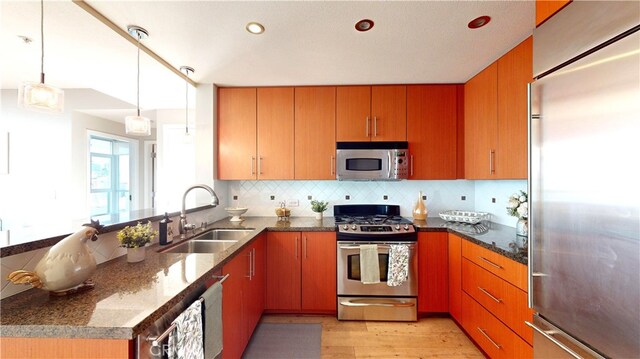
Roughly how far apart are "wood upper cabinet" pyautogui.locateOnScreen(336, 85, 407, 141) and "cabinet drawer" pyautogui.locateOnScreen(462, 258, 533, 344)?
4.68 ft

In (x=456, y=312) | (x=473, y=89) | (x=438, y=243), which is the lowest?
(x=456, y=312)

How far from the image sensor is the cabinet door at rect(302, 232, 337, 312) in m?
2.38

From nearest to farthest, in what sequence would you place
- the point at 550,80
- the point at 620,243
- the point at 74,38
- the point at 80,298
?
the point at 620,243, the point at 80,298, the point at 550,80, the point at 74,38

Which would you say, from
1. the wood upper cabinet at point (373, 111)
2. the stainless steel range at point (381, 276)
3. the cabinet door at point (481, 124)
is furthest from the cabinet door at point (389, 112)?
the stainless steel range at point (381, 276)

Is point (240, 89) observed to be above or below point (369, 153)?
above

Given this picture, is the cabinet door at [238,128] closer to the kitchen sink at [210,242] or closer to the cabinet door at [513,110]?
the kitchen sink at [210,242]

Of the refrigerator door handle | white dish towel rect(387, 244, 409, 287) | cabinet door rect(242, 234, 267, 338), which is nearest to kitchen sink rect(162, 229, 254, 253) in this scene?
cabinet door rect(242, 234, 267, 338)

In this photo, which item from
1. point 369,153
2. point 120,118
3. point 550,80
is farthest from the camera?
point 120,118

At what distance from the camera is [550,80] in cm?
101

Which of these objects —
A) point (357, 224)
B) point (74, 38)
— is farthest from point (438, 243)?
point (74, 38)

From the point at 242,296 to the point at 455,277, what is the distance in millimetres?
1804

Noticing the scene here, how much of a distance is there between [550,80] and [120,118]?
16.7ft

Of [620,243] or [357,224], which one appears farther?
[357,224]

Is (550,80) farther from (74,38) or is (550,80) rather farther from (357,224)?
(74,38)
